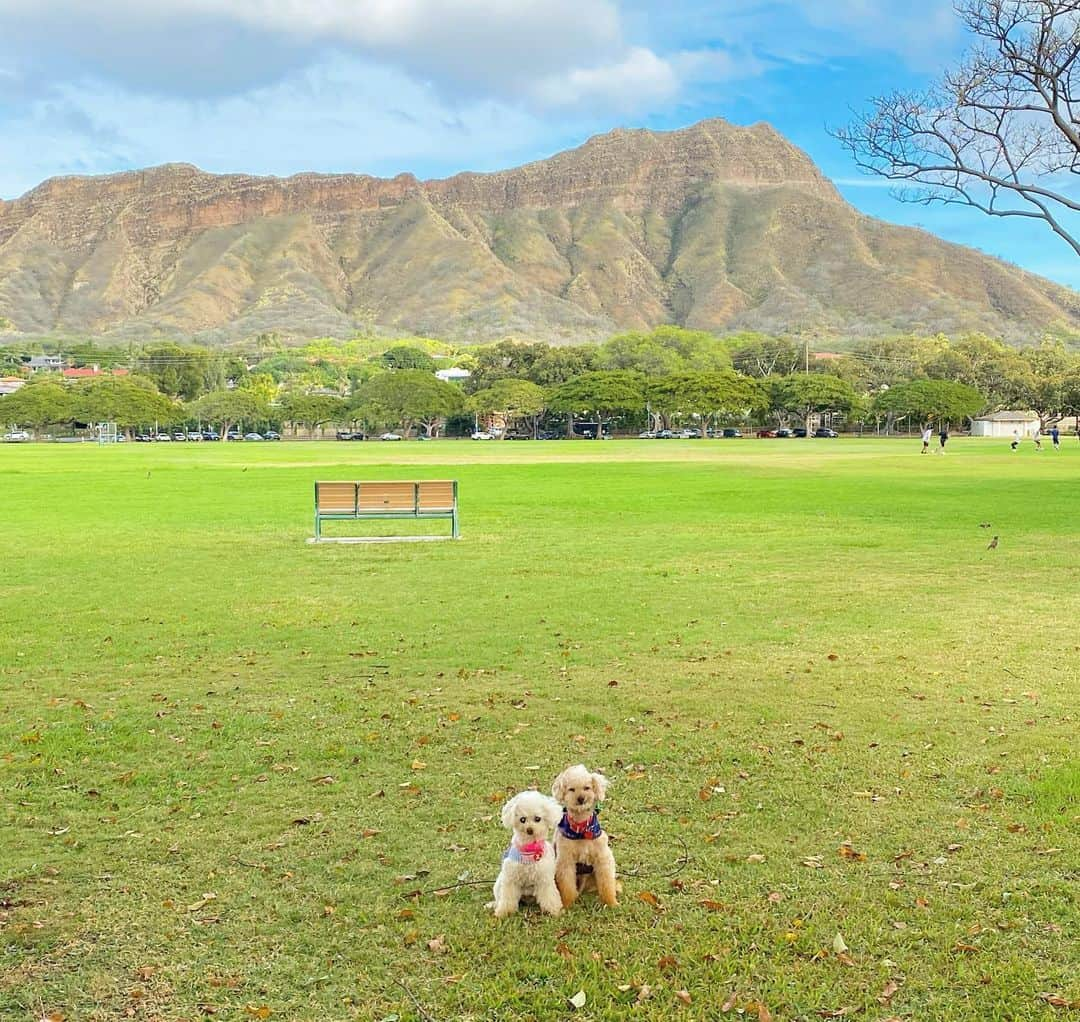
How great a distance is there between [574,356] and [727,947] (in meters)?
141

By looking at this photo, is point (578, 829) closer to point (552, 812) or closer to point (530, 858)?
point (552, 812)

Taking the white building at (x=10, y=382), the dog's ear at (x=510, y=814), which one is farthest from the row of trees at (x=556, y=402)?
the dog's ear at (x=510, y=814)

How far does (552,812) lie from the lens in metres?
4.61

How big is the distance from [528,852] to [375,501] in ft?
45.0

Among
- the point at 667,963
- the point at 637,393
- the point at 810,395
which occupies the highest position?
the point at 637,393

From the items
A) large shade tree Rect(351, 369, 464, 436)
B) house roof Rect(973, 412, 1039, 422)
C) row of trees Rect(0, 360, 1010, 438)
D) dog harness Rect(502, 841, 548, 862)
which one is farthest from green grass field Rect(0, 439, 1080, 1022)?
house roof Rect(973, 412, 1039, 422)

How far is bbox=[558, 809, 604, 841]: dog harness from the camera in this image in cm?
465

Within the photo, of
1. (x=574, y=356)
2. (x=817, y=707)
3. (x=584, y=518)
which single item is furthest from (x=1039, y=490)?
(x=574, y=356)

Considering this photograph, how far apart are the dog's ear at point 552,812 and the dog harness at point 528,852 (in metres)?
0.11

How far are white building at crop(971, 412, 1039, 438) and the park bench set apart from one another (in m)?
122

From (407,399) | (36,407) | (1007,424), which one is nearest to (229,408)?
(36,407)

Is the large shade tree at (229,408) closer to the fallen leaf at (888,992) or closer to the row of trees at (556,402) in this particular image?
the row of trees at (556,402)

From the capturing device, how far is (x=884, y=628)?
34.9 ft

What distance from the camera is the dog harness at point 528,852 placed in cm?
452
